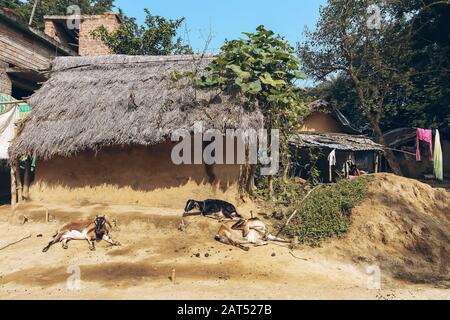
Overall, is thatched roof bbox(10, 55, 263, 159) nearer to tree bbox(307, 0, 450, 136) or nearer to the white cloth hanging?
the white cloth hanging

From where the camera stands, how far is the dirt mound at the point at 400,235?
651 cm

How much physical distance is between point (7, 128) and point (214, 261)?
8.47 m

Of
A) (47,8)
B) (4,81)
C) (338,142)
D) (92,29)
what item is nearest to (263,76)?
(338,142)

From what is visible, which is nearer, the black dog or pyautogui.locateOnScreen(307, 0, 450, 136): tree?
the black dog

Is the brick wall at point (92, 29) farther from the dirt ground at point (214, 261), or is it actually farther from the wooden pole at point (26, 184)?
the dirt ground at point (214, 261)

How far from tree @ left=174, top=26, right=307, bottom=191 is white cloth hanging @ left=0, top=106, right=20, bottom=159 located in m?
5.57

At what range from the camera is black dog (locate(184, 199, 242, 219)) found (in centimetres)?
Result: 813

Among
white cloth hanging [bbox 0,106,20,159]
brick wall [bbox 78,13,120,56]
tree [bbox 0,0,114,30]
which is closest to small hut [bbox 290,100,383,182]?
white cloth hanging [bbox 0,106,20,159]

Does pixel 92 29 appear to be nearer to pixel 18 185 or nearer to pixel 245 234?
pixel 18 185

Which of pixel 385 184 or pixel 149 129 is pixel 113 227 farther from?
pixel 385 184

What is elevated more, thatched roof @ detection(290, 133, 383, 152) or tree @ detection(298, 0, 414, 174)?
tree @ detection(298, 0, 414, 174)

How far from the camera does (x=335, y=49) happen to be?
56.5 ft

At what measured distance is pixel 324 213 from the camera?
25.1ft
